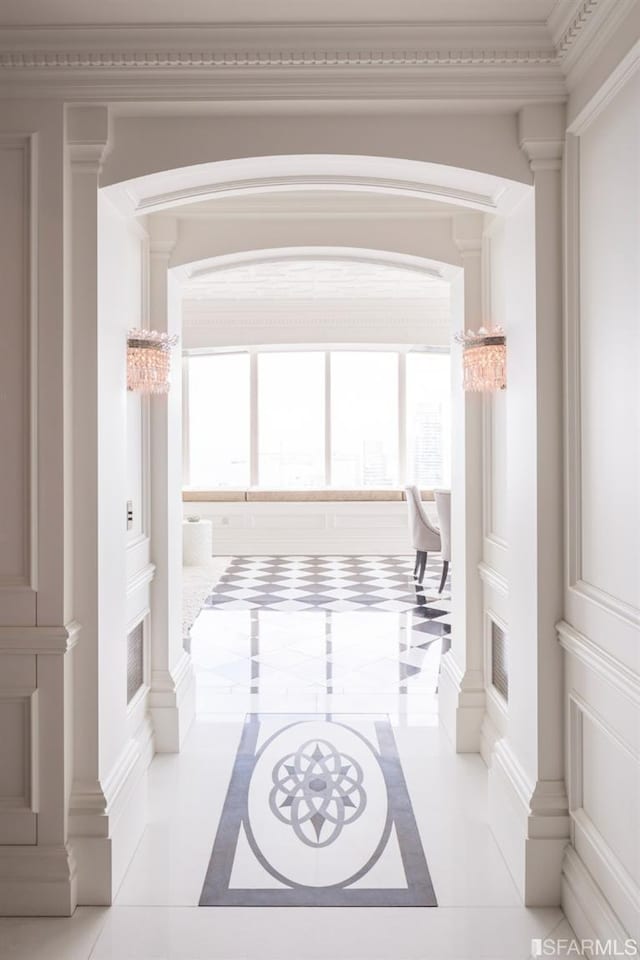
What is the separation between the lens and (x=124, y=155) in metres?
2.25

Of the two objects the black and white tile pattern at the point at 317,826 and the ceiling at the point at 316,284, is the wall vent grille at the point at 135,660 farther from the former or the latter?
the ceiling at the point at 316,284

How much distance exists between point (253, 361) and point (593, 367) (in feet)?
25.3

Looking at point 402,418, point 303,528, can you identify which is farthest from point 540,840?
point 402,418

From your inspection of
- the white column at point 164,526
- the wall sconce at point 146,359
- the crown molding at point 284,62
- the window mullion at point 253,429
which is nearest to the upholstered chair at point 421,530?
the window mullion at point 253,429

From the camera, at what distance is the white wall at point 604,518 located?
1.73m

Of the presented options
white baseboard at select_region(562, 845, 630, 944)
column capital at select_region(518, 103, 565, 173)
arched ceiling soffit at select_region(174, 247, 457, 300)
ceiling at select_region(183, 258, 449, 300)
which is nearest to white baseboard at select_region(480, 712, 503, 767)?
white baseboard at select_region(562, 845, 630, 944)

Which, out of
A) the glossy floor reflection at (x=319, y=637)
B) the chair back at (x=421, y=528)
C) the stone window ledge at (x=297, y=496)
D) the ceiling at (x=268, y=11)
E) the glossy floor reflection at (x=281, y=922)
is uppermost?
the ceiling at (x=268, y=11)

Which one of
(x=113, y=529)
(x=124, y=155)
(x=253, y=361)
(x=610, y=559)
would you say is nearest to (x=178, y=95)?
(x=124, y=155)

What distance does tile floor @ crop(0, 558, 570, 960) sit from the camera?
1.96 metres

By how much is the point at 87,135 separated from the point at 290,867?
2592 mm

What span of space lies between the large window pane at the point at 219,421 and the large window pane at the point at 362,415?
128cm

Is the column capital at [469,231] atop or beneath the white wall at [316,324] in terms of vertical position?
beneath

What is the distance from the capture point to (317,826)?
2602mm

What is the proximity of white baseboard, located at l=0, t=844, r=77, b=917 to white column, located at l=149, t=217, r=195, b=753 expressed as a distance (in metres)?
1.18
